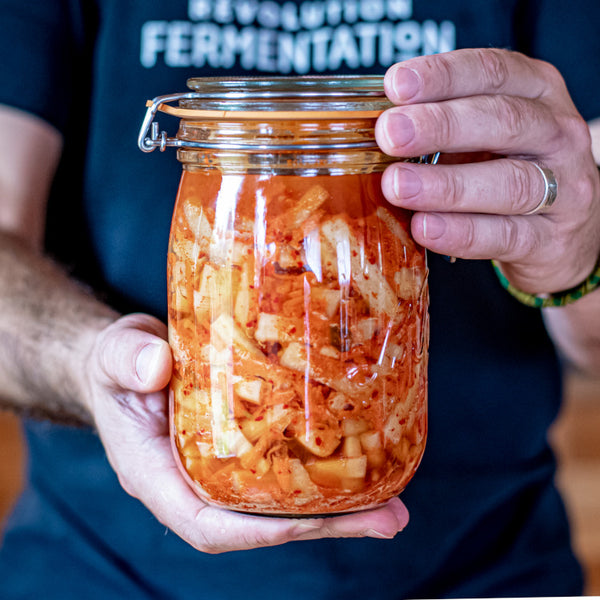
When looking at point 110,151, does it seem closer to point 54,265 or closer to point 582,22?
point 54,265

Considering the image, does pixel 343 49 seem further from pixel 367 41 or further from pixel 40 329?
pixel 40 329

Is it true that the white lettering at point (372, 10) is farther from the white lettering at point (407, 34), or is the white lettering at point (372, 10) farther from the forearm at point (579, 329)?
the forearm at point (579, 329)

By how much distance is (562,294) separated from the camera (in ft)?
2.26

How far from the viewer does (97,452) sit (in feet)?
2.94

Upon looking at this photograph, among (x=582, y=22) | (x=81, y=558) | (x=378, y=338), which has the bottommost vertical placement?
(x=81, y=558)

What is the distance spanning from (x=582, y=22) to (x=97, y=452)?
28.9 inches

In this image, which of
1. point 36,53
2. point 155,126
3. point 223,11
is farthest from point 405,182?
point 36,53

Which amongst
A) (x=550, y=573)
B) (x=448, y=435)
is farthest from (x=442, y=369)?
(x=550, y=573)

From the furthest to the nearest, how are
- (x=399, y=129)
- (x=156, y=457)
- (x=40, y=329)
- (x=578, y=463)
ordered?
(x=578, y=463) → (x=40, y=329) → (x=156, y=457) → (x=399, y=129)

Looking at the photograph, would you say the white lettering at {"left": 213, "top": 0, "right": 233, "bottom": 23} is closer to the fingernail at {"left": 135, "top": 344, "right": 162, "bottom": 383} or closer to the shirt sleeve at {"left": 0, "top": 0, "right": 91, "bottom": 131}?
the shirt sleeve at {"left": 0, "top": 0, "right": 91, "bottom": 131}

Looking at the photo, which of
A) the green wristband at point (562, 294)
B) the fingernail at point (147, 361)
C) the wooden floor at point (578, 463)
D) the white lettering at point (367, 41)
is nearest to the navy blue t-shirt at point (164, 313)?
the white lettering at point (367, 41)

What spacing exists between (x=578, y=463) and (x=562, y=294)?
1.87m

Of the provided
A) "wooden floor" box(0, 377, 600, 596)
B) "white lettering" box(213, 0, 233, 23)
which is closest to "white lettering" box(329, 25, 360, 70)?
"white lettering" box(213, 0, 233, 23)

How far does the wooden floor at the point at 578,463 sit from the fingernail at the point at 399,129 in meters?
1.68
